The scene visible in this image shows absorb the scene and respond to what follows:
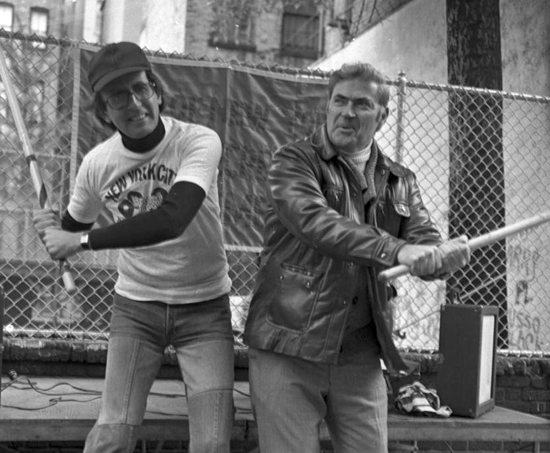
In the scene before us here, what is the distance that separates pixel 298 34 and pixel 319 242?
29.0m

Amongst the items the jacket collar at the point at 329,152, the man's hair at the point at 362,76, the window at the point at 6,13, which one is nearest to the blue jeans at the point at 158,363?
the jacket collar at the point at 329,152

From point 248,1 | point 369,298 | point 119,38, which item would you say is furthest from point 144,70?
point 119,38

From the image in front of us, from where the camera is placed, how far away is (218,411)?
11.7 ft

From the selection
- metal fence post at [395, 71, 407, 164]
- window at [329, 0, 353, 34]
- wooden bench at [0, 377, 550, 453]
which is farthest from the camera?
window at [329, 0, 353, 34]

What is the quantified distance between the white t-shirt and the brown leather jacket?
232 mm

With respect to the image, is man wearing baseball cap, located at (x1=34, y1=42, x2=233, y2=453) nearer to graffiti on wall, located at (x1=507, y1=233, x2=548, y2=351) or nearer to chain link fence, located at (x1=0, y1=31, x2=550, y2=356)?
chain link fence, located at (x1=0, y1=31, x2=550, y2=356)

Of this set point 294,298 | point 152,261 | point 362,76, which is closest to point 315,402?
point 294,298

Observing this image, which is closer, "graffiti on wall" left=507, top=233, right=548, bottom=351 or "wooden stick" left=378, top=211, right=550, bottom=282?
"wooden stick" left=378, top=211, right=550, bottom=282

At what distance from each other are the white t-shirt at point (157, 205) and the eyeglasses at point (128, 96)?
7.9 inches

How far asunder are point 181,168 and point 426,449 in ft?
11.1

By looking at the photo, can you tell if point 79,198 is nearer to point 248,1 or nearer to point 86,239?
point 86,239

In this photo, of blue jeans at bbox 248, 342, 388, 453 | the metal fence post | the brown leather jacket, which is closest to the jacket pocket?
the brown leather jacket

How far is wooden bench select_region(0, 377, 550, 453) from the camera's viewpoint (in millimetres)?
4148

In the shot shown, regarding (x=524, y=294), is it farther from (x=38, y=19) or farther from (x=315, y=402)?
(x=38, y=19)
